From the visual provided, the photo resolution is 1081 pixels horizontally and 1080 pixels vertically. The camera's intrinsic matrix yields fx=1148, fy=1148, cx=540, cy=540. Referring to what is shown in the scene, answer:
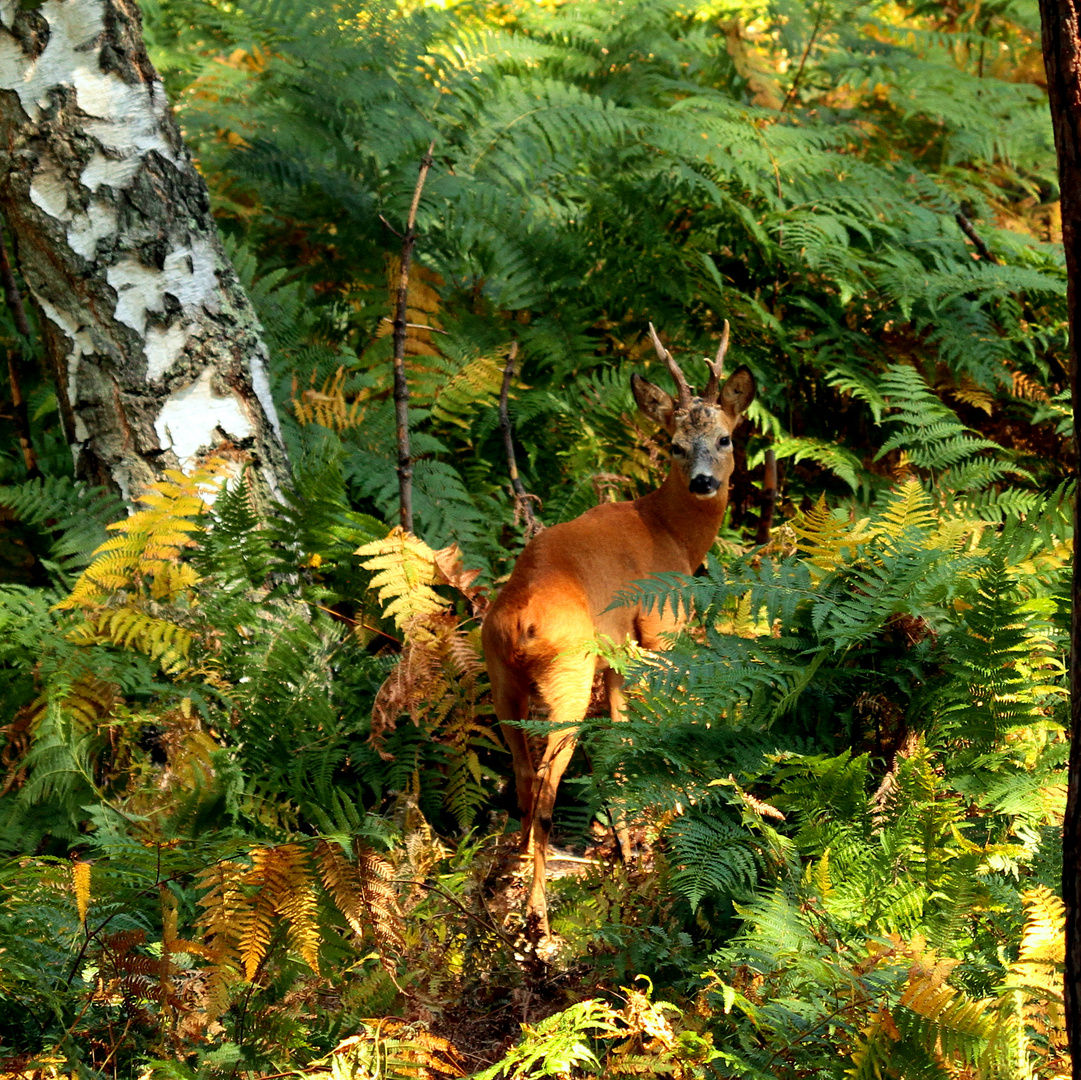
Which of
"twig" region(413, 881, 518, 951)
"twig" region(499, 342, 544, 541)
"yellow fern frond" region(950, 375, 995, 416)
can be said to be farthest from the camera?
"yellow fern frond" region(950, 375, 995, 416)

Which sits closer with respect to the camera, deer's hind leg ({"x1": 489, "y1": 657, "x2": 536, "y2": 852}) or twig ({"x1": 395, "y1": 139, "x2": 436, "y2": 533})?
deer's hind leg ({"x1": 489, "y1": 657, "x2": 536, "y2": 852})

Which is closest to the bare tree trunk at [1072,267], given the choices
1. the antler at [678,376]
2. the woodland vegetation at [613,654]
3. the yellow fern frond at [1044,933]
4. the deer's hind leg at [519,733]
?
the woodland vegetation at [613,654]

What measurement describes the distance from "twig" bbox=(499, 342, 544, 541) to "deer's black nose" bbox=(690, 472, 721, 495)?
69 centimetres

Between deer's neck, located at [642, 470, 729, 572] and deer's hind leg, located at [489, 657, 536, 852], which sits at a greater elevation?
deer's neck, located at [642, 470, 729, 572]

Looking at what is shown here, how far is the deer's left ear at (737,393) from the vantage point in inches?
189

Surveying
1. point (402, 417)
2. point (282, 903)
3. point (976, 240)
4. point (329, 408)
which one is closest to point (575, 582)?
point (402, 417)

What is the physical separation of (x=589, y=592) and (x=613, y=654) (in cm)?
34

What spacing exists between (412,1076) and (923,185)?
5792mm

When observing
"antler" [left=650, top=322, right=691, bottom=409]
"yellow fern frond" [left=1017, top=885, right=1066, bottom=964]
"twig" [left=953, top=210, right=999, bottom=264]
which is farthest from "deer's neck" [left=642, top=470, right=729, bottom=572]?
"twig" [left=953, top=210, right=999, bottom=264]

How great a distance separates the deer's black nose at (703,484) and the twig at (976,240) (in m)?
2.75

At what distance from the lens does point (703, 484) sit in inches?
180

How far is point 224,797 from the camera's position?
347cm

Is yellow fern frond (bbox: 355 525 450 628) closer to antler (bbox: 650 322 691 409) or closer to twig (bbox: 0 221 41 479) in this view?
antler (bbox: 650 322 691 409)

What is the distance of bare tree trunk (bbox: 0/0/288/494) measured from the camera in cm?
436
